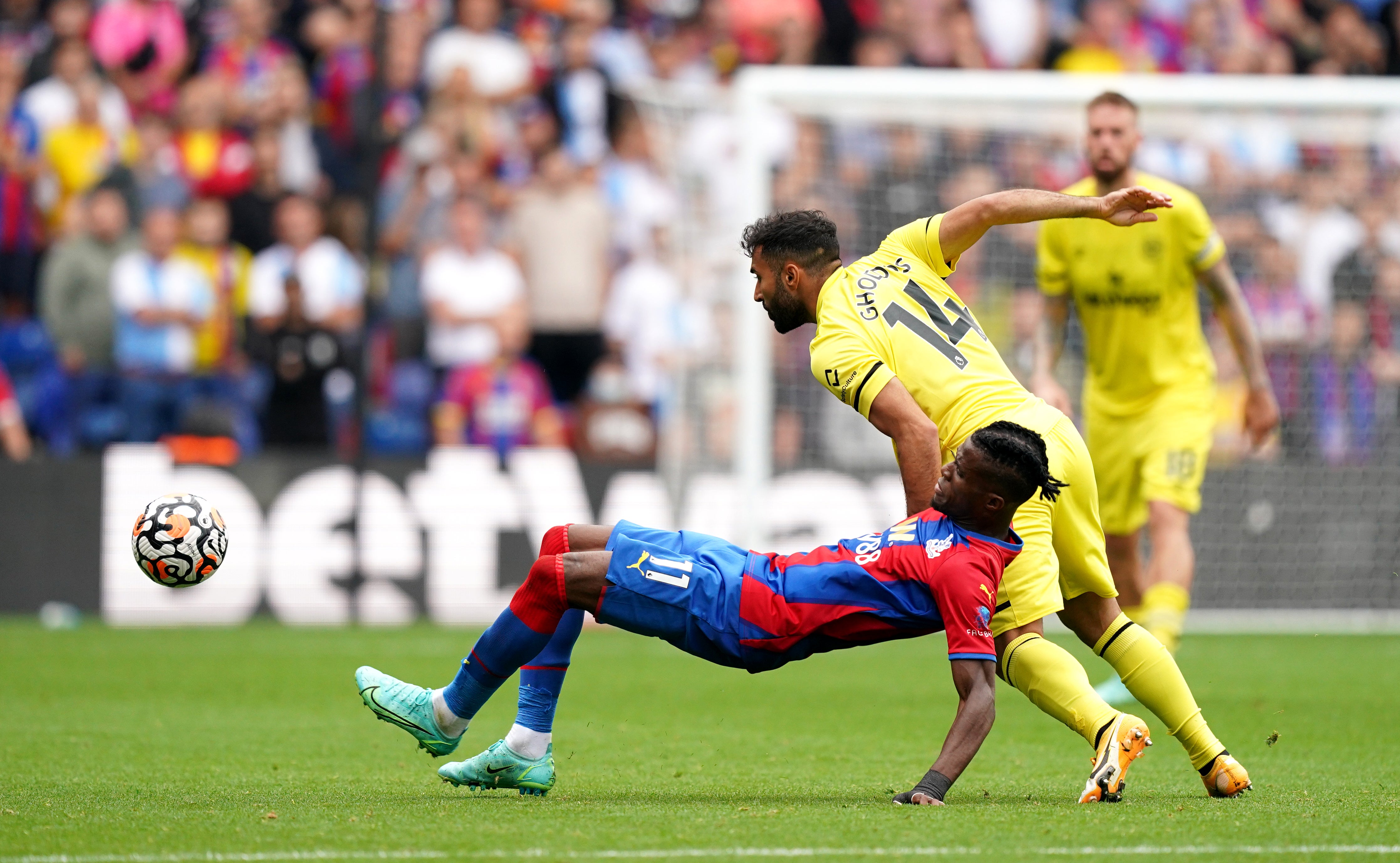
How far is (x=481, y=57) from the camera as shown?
15.5 metres

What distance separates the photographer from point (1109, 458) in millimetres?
8258

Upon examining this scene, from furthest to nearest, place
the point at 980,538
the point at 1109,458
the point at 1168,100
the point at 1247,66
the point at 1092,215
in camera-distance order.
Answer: the point at 1247,66, the point at 1168,100, the point at 1109,458, the point at 1092,215, the point at 980,538

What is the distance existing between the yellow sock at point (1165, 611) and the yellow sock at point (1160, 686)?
6.18 feet

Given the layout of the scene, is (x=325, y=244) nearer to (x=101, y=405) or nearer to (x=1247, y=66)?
(x=101, y=405)

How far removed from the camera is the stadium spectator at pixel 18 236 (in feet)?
45.7

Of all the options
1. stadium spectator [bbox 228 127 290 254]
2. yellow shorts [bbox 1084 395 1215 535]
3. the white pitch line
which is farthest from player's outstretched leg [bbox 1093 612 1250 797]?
stadium spectator [bbox 228 127 290 254]

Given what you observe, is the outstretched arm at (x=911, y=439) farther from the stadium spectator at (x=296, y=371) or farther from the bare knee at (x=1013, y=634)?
the stadium spectator at (x=296, y=371)

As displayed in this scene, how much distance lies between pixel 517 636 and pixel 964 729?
4.51ft

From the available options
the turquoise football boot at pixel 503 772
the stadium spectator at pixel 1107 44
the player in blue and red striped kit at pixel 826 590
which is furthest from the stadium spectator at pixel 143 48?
the player in blue and red striped kit at pixel 826 590

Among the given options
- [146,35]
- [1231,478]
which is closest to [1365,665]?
[1231,478]

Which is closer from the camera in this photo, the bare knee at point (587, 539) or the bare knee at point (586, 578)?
the bare knee at point (586, 578)

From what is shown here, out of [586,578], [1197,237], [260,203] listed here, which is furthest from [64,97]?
[586,578]

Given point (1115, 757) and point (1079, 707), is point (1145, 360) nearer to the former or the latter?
point (1079, 707)

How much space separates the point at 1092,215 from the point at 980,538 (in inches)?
45.3
